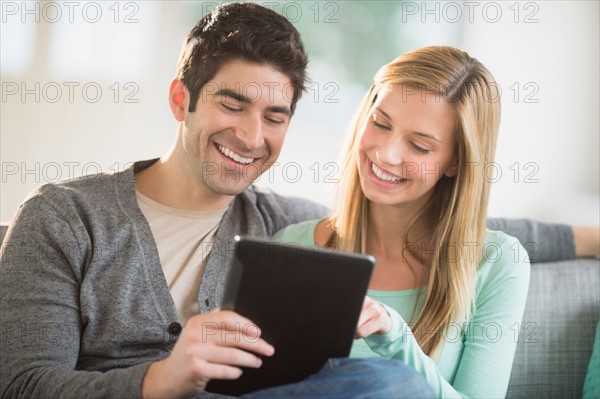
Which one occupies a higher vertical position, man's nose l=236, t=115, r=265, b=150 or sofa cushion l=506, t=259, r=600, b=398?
man's nose l=236, t=115, r=265, b=150

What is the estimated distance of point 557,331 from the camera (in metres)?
2.02

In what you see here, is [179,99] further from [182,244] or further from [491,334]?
[491,334]

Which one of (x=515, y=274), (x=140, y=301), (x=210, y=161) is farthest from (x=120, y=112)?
(x=515, y=274)

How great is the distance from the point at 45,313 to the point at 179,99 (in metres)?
0.60

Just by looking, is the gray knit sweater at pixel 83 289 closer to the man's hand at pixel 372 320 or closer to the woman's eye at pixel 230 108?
the woman's eye at pixel 230 108

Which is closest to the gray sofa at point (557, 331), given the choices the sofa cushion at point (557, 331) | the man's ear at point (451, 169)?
the sofa cushion at point (557, 331)

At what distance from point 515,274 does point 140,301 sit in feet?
2.68

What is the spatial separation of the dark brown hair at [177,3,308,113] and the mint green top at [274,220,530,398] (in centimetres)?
41

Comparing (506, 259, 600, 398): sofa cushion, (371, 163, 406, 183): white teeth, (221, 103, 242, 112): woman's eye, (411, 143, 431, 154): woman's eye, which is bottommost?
(506, 259, 600, 398): sofa cushion

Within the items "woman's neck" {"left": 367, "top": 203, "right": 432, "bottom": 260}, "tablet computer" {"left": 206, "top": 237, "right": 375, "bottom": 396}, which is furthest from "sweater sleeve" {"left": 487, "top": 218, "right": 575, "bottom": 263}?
"tablet computer" {"left": 206, "top": 237, "right": 375, "bottom": 396}

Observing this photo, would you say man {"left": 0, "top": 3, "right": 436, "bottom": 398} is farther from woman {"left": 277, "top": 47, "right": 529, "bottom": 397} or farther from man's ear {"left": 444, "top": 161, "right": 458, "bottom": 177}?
man's ear {"left": 444, "top": 161, "right": 458, "bottom": 177}

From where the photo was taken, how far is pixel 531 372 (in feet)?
6.50

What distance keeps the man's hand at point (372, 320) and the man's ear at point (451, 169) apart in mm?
481

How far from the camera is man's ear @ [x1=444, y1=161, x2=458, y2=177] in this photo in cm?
180
